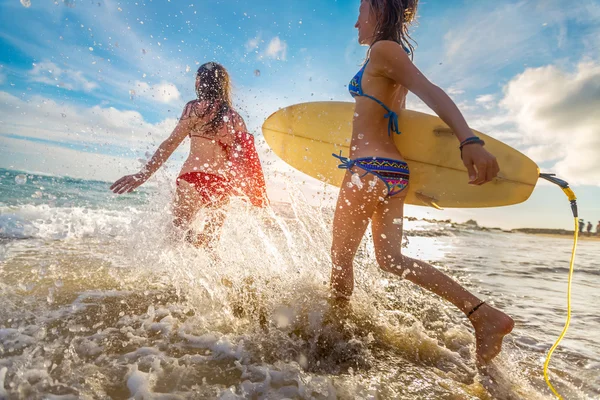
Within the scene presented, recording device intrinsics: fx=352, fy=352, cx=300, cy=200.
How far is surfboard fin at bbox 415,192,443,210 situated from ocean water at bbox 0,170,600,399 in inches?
34.0

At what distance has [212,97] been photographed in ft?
11.4

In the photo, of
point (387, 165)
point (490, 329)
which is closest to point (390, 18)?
point (387, 165)

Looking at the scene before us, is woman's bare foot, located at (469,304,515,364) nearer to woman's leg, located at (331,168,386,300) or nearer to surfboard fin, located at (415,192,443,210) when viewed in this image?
woman's leg, located at (331,168,386,300)

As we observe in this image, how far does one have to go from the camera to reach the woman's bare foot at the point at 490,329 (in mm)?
1942

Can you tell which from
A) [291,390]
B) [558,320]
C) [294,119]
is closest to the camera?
[291,390]

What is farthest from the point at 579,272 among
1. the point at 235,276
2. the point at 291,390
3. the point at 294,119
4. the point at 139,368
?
the point at 139,368

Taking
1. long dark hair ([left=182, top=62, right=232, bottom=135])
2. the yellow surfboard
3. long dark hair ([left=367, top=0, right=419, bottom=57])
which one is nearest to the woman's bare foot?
the yellow surfboard

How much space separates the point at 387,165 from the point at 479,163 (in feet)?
1.77

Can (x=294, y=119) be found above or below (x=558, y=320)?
above

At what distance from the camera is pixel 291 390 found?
1.52 metres

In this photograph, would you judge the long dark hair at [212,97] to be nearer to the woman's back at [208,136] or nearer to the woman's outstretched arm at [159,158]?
the woman's back at [208,136]

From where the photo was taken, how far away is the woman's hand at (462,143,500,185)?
174 cm

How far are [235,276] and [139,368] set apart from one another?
1.37m

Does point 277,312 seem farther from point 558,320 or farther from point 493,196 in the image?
point 558,320
